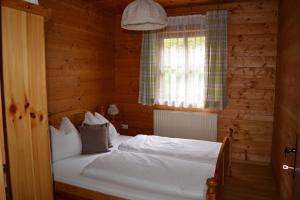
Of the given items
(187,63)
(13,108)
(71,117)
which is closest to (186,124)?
(187,63)

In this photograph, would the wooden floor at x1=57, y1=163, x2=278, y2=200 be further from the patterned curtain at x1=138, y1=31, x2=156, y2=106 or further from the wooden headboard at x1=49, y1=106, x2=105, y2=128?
the wooden headboard at x1=49, y1=106, x2=105, y2=128

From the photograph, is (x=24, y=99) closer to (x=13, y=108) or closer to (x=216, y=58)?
(x=13, y=108)

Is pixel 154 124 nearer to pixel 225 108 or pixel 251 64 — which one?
pixel 225 108

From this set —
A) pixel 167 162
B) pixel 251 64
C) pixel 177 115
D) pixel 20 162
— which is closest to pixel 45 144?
pixel 20 162

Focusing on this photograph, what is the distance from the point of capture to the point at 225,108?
4.10 m

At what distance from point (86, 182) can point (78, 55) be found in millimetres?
2143

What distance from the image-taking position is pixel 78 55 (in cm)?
386

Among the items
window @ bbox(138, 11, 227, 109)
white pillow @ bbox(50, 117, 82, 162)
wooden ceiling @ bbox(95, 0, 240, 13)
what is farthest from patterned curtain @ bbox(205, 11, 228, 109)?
white pillow @ bbox(50, 117, 82, 162)

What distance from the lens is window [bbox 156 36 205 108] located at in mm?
4117

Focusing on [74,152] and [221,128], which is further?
[221,128]

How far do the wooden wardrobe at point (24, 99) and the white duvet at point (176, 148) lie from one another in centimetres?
195

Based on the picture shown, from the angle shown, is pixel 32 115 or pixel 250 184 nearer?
pixel 32 115

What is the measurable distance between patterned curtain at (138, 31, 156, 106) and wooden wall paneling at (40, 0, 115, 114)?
2.26ft

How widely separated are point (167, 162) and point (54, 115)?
1756mm
